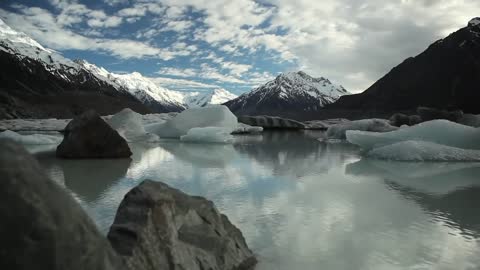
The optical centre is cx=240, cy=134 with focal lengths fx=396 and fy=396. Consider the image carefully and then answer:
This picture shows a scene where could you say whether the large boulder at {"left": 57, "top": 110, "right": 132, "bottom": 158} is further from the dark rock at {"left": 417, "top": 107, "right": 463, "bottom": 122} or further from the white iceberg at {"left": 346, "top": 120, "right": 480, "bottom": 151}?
the dark rock at {"left": 417, "top": 107, "right": 463, "bottom": 122}

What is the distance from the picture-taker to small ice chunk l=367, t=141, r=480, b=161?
8.36 m

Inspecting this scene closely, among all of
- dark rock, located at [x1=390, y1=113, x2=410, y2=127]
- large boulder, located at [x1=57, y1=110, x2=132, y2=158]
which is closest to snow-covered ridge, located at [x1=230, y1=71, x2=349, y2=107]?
dark rock, located at [x1=390, y1=113, x2=410, y2=127]

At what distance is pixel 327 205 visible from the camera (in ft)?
12.8

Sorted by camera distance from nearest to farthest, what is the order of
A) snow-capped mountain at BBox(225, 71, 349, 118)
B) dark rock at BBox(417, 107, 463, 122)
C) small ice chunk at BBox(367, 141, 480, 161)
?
small ice chunk at BBox(367, 141, 480, 161) → dark rock at BBox(417, 107, 463, 122) → snow-capped mountain at BBox(225, 71, 349, 118)

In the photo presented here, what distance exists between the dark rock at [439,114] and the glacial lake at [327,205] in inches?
464

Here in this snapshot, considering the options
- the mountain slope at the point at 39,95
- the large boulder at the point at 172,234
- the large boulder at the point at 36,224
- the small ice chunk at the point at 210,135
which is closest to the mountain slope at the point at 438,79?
the mountain slope at the point at 39,95

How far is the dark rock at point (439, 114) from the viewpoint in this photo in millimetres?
Result: 17594

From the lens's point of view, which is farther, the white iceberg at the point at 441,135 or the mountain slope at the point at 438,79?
the mountain slope at the point at 438,79

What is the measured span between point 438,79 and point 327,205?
2457 inches

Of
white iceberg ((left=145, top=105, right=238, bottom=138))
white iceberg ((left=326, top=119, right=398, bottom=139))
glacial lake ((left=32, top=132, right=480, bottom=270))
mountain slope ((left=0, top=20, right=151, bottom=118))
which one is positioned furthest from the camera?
mountain slope ((left=0, top=20, right=151, bottom=118))

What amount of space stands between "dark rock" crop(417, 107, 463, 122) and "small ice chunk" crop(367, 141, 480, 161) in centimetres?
980

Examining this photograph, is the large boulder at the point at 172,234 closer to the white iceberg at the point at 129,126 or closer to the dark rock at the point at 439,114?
the white iceberg at the point at 129,126

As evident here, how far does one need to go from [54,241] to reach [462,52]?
6741 centimetres

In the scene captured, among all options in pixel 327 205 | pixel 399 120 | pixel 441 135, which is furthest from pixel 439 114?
pixel 327 205
